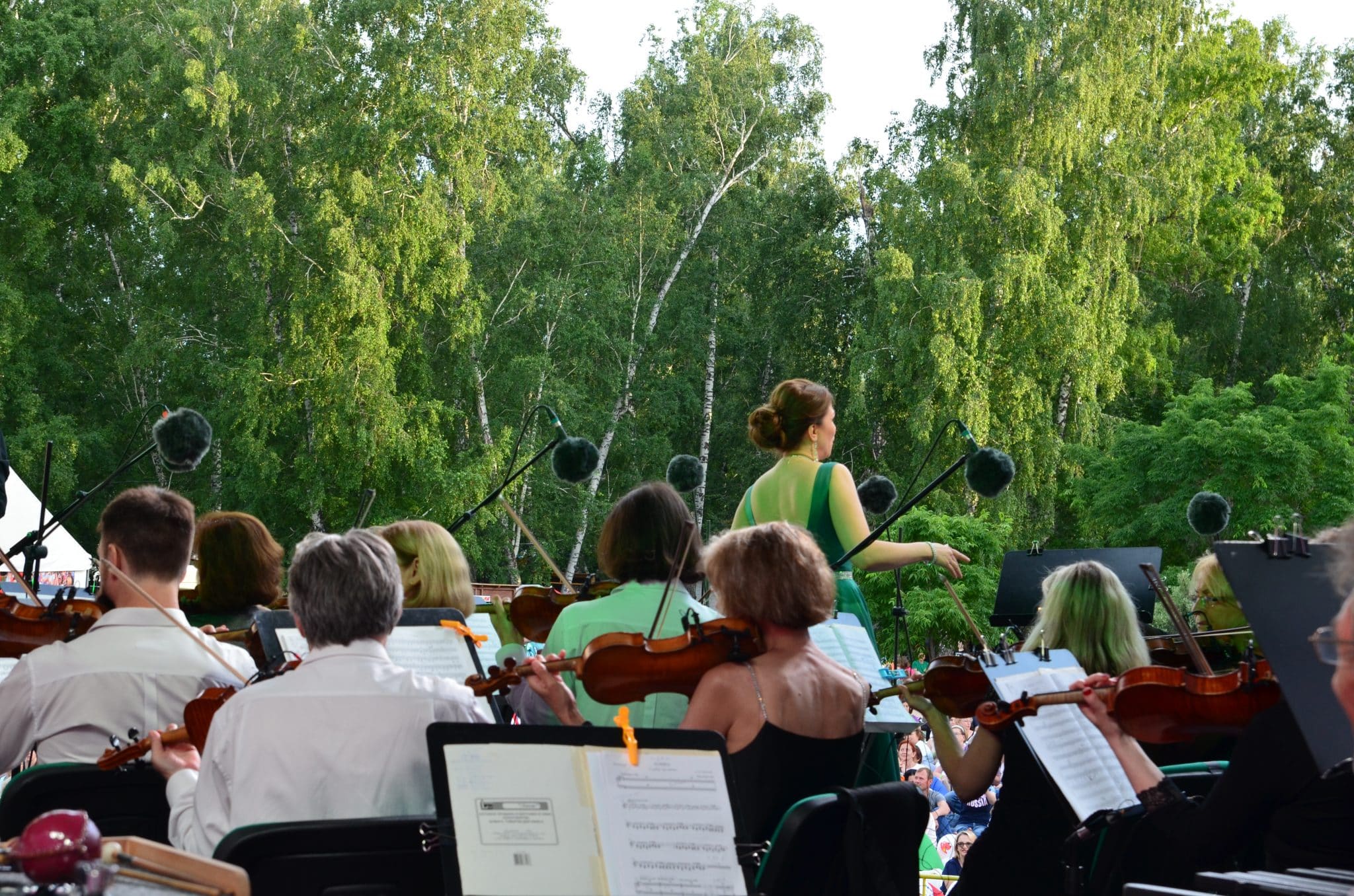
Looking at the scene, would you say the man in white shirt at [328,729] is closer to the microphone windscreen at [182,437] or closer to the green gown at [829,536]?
the green gown at [829,536]

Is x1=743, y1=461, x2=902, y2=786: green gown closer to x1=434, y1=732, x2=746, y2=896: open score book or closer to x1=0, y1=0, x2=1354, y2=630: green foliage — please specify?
x1=434, y1=732, x2=746, y2=896: open score book

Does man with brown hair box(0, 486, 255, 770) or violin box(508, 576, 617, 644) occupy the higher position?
man with brown hair box(0, 486, 255, 770)

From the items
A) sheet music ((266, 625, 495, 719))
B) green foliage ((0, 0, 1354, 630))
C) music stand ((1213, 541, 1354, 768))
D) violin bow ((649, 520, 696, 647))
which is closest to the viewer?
music stand ((1213, 541, 1354, 768))

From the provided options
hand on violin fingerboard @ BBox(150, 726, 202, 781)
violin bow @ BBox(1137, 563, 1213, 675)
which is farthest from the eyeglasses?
hand on violin fingerboard @ BBox(150, 726, 202, 781)

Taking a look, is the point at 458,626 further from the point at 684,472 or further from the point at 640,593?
the point at 684,472

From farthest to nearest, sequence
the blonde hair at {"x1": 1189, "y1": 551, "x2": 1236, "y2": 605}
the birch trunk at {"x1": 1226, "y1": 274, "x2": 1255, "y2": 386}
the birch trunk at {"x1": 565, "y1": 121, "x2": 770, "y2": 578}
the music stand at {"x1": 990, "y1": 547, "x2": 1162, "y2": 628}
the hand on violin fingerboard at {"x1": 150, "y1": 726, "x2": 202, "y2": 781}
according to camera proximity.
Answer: the birch trunk at {"x1": 1226, "y1": 274, "x2": 1255, "y2": 386}
the birch trunk at {"x1": 565, "y1": 121, "x2": 770, "y2": 578}
the music stand at {"x1": 990, "y1": 547, "x2": 1162, "y2": 628}
the blonde hair at {"x1": 1189, "y1": 551, "x2": 1236, "y2": 605}
the hand on violin fingerboard at {"x1": 150, "y1": 726, "x2": 202, "y2": 781}

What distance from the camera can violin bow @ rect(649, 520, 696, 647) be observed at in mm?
3805

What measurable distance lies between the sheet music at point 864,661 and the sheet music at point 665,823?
156 cm

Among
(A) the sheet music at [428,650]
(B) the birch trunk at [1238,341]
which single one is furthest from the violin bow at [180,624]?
(B) the birch trunk at [1238,341]

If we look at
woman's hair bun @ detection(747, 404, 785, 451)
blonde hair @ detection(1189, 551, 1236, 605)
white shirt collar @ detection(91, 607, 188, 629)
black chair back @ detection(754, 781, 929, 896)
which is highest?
woman's hair bun @ detection(747, 404, 785, 451)

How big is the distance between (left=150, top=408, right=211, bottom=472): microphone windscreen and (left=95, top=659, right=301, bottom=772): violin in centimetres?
273

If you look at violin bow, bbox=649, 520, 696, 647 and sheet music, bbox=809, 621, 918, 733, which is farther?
sheet music, bbox=809, 621, 918, 733

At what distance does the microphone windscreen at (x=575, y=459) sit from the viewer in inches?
217

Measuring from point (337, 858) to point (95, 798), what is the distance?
87 cm
